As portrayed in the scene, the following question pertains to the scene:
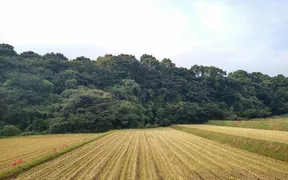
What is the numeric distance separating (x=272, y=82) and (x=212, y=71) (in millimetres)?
22727

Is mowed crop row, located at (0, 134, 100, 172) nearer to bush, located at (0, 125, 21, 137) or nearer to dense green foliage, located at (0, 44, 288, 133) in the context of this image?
bush, located at (0, 125, 21, 137)

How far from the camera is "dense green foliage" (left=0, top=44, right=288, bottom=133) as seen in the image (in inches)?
1998

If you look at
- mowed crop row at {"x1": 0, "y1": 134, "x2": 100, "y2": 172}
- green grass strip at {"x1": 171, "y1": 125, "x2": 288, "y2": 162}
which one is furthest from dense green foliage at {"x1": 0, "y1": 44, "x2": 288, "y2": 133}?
green grass strip at {"x1": 171, "y1": 125, "x2": 288, "y2": 162}

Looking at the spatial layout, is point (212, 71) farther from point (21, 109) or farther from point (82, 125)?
point (21, 109)

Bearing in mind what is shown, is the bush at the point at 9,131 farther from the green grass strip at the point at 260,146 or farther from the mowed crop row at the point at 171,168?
the green grass strip at the point at 260,146

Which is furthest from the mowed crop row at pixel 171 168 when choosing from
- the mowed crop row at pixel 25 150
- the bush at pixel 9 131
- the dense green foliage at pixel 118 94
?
the dense green foliage at pixel 118 94

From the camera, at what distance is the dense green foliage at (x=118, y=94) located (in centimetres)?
5075

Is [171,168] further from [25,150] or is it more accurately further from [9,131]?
[9,131]

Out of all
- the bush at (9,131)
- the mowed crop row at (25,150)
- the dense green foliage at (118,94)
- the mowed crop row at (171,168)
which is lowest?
the mowed crop row at (171,168)

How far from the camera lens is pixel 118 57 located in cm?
9556

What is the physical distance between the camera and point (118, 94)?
73.1m

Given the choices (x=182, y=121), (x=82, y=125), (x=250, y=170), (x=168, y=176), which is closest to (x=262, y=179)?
(x=250, y=170)

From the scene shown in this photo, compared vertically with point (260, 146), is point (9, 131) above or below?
above

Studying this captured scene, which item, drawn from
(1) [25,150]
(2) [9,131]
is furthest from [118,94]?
(1) [25,150]
